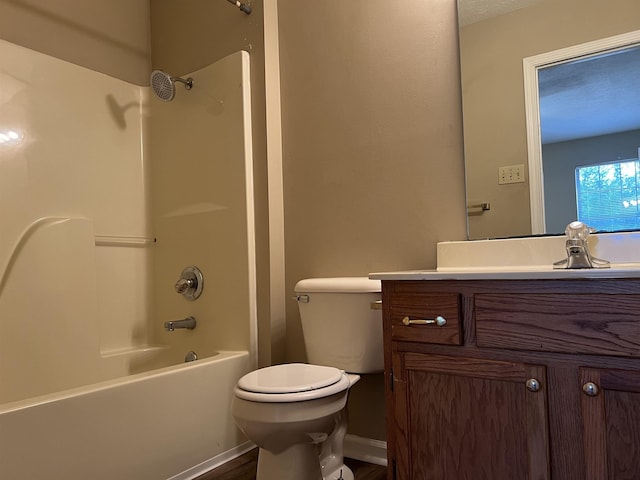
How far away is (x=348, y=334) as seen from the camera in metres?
1.78

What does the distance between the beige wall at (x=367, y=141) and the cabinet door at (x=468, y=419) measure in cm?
58

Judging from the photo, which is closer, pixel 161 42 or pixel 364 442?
pixel 364 442

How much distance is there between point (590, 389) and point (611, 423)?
8 centimetres

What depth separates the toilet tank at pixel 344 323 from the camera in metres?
1.73

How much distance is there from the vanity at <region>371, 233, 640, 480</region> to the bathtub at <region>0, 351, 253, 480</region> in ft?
2.76

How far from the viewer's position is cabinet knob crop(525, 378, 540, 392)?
1.17m

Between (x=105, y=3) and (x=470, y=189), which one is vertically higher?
(x=105, y=3)

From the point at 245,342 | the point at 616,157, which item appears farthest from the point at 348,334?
the point at 616,157

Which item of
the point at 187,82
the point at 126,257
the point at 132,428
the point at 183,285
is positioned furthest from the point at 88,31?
the point at 132,428

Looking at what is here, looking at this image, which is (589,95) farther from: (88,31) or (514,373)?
(88,31)

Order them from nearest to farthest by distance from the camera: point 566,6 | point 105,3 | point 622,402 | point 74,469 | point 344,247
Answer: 1. point 622,402
2. point 74,469
3. point 566,6
4. point 344,247
5. point 105,3

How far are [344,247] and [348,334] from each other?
1.44 ft

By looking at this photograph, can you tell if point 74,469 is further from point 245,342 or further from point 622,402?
point 622,402

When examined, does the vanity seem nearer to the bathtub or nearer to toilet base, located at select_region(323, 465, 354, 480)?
toilet base, located at select_region(323, 465, 354, 480)
